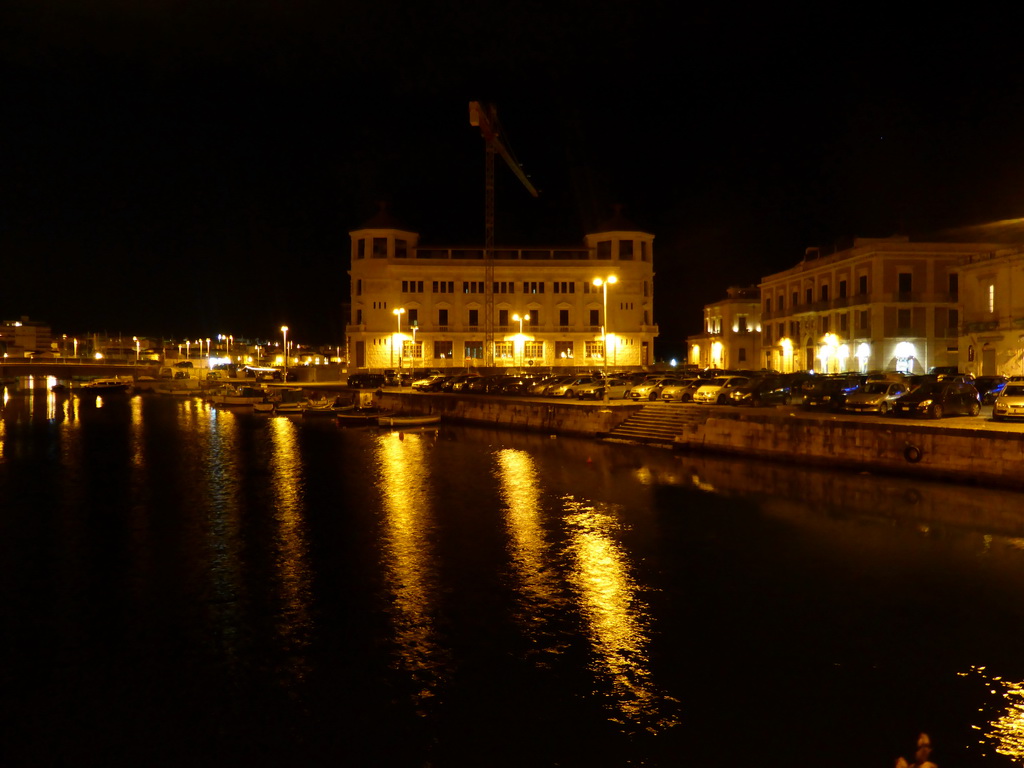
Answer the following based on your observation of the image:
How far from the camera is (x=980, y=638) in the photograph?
1033cm

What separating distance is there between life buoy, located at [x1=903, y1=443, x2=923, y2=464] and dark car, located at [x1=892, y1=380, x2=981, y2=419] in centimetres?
458

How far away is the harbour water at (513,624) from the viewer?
7875 mm

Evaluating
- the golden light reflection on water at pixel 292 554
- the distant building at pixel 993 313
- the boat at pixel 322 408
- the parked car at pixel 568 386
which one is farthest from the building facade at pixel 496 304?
the golden light reflection on water at pixel 292 554

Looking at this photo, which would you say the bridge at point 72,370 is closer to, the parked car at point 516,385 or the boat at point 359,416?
the boat at point 359,416

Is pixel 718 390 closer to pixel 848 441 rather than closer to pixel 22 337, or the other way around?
pixel 848 441

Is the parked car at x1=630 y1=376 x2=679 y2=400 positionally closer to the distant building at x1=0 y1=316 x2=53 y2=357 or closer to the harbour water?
the harbour water

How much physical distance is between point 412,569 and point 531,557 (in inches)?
88.9

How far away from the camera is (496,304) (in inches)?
3024

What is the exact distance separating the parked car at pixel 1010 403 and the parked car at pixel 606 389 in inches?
667

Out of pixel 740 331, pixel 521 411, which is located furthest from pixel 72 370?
pixel 521 411

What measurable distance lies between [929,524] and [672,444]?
13.5 metres

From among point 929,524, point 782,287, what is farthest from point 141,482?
point 782,287

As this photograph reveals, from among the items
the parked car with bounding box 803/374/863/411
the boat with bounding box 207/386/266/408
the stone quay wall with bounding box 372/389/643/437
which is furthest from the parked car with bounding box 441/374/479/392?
the parked car with bounding box 803/374/863/411

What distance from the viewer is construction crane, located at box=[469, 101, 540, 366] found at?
7544cm
